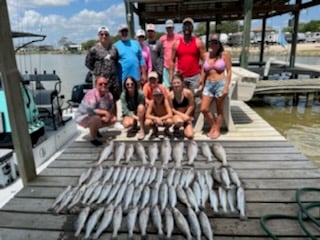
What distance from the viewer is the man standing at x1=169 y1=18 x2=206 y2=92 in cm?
443

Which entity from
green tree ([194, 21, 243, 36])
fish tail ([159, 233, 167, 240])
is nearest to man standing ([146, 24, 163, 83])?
fish tail ([159, 233, 167, 240])

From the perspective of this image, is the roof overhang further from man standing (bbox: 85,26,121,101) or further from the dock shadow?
man standing (bbox: 85,26,121,101)

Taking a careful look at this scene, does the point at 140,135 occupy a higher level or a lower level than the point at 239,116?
higher

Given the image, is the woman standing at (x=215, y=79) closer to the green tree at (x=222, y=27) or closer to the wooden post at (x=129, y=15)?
the wooden post at (x=129, y=15)

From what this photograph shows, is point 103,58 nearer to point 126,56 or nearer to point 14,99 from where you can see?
point 126,56

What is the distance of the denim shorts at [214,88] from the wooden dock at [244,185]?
2.15ft

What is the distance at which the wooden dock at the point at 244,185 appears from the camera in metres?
2.33

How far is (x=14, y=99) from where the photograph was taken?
2.86m

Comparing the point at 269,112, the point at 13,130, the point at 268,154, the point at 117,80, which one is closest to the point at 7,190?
the point at 13,130

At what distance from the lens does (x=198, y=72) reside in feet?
15.4

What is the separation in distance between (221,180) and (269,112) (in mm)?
7431

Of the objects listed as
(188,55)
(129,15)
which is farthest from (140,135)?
(129,15)

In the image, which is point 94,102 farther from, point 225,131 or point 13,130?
point 225,131

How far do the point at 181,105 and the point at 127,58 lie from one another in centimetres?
116
